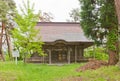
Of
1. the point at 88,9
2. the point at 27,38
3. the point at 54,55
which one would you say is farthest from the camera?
the point at 54,55

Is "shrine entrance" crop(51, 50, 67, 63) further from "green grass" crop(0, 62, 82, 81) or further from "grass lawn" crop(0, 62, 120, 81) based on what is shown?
"grass lawn" crop(0, 62, 120, 81)

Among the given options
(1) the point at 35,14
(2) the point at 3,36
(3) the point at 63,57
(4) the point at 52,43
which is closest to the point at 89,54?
(3) the point at 63,57

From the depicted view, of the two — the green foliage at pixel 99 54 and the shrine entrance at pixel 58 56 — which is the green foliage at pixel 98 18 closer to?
the shrine entrance at pixel 58 56

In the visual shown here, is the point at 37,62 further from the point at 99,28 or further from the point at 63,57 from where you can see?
the point at 99,28

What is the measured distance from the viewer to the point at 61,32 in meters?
29.6

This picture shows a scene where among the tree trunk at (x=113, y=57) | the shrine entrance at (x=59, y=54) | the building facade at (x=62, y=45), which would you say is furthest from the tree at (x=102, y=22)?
the shrine entrance at (x=59, y=54)

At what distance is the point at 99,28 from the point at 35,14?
794 centimetres

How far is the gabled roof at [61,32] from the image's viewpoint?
27.3 metres

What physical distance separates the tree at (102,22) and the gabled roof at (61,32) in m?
8.64

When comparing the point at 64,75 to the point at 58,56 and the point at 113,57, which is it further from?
the point at 58,56

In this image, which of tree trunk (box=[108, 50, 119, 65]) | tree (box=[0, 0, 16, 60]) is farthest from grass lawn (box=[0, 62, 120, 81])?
tree (box=[0, 0, 16, 60])

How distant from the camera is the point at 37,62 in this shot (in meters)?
27.6

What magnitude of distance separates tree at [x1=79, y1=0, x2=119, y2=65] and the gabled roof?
8.64 metres

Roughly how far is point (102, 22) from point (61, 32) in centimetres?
1254
